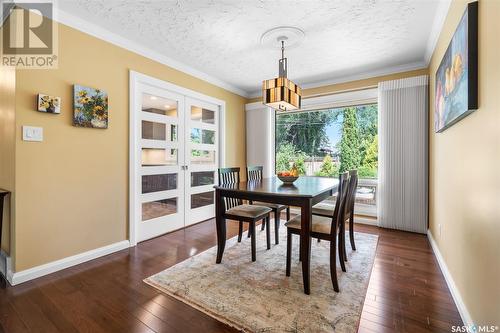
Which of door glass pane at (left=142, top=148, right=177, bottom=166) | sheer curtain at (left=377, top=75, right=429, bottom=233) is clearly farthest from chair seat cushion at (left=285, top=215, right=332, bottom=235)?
door glass pane at (left=142, top=148, right=177, bottom=166)

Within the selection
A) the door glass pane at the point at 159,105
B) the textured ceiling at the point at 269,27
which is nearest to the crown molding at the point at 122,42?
the textured ceiling at the point at 269,27

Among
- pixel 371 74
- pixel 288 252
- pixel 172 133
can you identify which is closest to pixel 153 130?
pixel 172 133

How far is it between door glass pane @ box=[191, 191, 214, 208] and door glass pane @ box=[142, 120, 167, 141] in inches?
43.6

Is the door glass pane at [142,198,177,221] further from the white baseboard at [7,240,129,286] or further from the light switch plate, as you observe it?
the light switch plate

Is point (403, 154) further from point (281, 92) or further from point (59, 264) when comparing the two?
point (59, 264)

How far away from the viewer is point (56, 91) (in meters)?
2.28

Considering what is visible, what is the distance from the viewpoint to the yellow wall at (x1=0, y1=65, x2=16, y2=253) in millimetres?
2092

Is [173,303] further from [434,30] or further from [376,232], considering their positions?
[434,30]

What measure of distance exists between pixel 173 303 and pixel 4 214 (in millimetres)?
1854

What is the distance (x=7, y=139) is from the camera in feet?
7.21

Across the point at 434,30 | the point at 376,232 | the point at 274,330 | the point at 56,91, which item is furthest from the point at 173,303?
the point at 434,30

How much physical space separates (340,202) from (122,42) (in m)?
2.98

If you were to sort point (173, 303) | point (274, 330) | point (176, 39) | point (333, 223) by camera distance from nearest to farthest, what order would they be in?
point (274, 330)
point (173, 303)
point (333, 223)
point (176, 39)

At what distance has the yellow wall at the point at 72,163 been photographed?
83.2 inches
